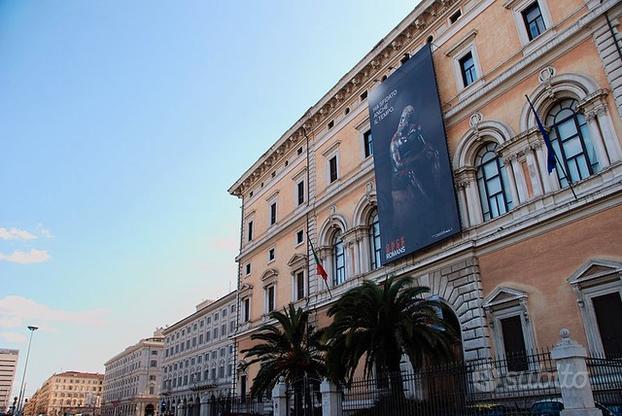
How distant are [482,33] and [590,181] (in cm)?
759

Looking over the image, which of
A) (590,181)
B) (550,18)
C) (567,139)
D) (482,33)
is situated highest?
(482,33)

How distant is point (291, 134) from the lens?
99.9ft

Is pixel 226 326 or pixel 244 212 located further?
pixel 226 326

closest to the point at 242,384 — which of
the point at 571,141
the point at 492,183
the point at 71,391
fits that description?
the point at 492,183

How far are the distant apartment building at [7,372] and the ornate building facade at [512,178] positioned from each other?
147599 millimetres

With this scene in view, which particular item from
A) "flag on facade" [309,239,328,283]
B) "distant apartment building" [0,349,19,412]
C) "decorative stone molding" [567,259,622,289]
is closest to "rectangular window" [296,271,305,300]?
"flag on facade" [309,239,328,283]

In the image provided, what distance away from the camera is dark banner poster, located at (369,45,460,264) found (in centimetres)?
1888

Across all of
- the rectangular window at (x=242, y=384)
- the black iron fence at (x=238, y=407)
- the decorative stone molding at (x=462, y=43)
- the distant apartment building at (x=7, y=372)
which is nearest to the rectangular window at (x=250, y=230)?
the rectangular window at (x=242, y=384)

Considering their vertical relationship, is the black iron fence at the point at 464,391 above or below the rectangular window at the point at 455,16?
below

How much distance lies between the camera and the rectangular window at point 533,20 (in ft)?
57.6

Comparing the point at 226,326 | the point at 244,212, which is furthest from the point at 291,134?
the point at 226,326

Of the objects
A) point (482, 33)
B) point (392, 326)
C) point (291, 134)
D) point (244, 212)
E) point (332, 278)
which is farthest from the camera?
point (244, 212)

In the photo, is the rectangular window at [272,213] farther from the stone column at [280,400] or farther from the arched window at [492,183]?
the arched window at [492,183]

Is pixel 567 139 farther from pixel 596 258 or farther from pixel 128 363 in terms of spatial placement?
pixel 128 363
